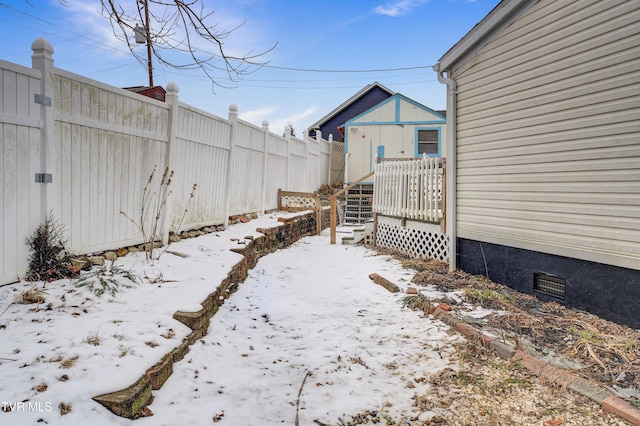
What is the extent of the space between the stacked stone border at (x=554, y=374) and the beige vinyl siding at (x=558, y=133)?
4.88 feet

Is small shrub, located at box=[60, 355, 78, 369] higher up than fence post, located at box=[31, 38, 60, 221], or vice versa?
fence post, located at box=[31, 38, 60, 221]

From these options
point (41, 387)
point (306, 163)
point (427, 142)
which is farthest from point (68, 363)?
point (427, 142)

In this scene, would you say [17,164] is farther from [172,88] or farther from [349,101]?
[349,101]

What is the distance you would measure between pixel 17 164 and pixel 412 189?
5774 millimetres

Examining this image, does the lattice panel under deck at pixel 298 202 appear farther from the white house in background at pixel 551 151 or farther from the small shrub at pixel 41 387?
the small shrub at pixel 41 387

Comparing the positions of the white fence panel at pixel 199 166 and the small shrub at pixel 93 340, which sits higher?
the white fence panel at pixel 199 166

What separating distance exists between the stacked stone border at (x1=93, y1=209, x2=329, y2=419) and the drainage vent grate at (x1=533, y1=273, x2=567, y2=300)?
140 inches

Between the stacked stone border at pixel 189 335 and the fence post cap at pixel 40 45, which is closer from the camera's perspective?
the stacked stone border at pixel 189 335

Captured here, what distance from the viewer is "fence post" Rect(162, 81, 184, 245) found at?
5598 mm

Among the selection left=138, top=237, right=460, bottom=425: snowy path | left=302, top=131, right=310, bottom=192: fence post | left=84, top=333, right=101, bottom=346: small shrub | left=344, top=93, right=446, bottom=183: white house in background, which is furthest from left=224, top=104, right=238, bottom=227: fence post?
left=344, top=93, right=446, bottom=183: white house in background

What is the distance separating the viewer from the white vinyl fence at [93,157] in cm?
342

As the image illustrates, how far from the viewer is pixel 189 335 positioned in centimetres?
308

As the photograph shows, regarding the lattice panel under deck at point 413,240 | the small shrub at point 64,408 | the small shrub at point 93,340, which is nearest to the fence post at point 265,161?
the lattice panel under deck at point 413,240

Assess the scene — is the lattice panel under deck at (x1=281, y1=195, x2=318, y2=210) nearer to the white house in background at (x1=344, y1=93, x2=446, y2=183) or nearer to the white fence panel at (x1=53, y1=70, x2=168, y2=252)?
the white house in background at (x1=344, y1=93, x2=446, y2=183)
